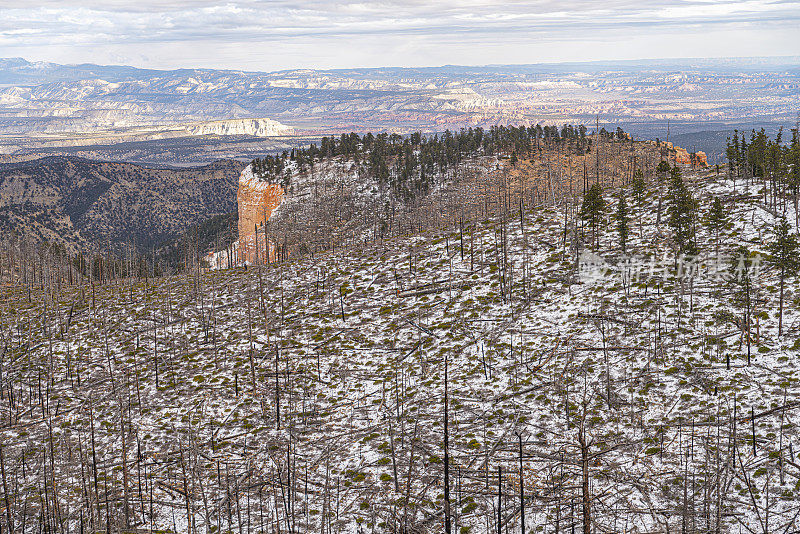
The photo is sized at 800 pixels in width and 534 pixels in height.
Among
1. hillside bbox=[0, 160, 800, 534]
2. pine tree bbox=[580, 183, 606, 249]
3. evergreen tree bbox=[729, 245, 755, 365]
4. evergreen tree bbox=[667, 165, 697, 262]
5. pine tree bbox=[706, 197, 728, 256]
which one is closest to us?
hillside bbox=[0, 160, 800, 534]

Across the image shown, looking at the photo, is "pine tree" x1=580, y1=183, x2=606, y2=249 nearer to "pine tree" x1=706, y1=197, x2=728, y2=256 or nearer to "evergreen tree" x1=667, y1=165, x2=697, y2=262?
"evergreen tree" x1=667, y1=165, x2=697, y2=262

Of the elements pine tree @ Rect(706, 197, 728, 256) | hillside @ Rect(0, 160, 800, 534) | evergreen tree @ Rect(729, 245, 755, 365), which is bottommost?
hillside @ Rect(0, 160, 800, 534)

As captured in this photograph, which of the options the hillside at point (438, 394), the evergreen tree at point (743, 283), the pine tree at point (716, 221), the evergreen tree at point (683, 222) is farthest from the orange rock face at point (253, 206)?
the evergreen tree at point (743, 283)

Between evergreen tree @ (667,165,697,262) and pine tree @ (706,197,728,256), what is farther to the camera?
pine tree @ (706,197,728,256)

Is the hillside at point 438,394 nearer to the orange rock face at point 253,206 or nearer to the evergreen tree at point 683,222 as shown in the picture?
the evergreen tree at point 683,222

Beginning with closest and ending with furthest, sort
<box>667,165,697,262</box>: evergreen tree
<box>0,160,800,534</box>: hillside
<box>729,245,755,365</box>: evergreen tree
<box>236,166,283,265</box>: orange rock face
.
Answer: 1. <box>0,160,800,534</box>: hillside
2. <box>729,245,755,365</box>: evergreen tree
3. <box>667,165,697,262</box>: evergreen tree
4. <box>236,166,283,265</box>: orange rock face

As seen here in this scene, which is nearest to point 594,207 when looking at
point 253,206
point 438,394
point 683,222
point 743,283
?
point 683,222

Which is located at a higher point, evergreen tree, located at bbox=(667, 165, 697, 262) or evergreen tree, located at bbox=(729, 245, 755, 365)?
evergreen tree, located at bbox=(667, 165, 697, 262)

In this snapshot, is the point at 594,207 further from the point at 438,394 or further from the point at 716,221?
the point at 438,394

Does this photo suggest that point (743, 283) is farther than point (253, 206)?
No

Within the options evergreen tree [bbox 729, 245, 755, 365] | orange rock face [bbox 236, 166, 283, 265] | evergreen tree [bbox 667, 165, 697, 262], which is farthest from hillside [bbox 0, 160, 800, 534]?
orange rock face [bbox 236, 166, 283, 265]
